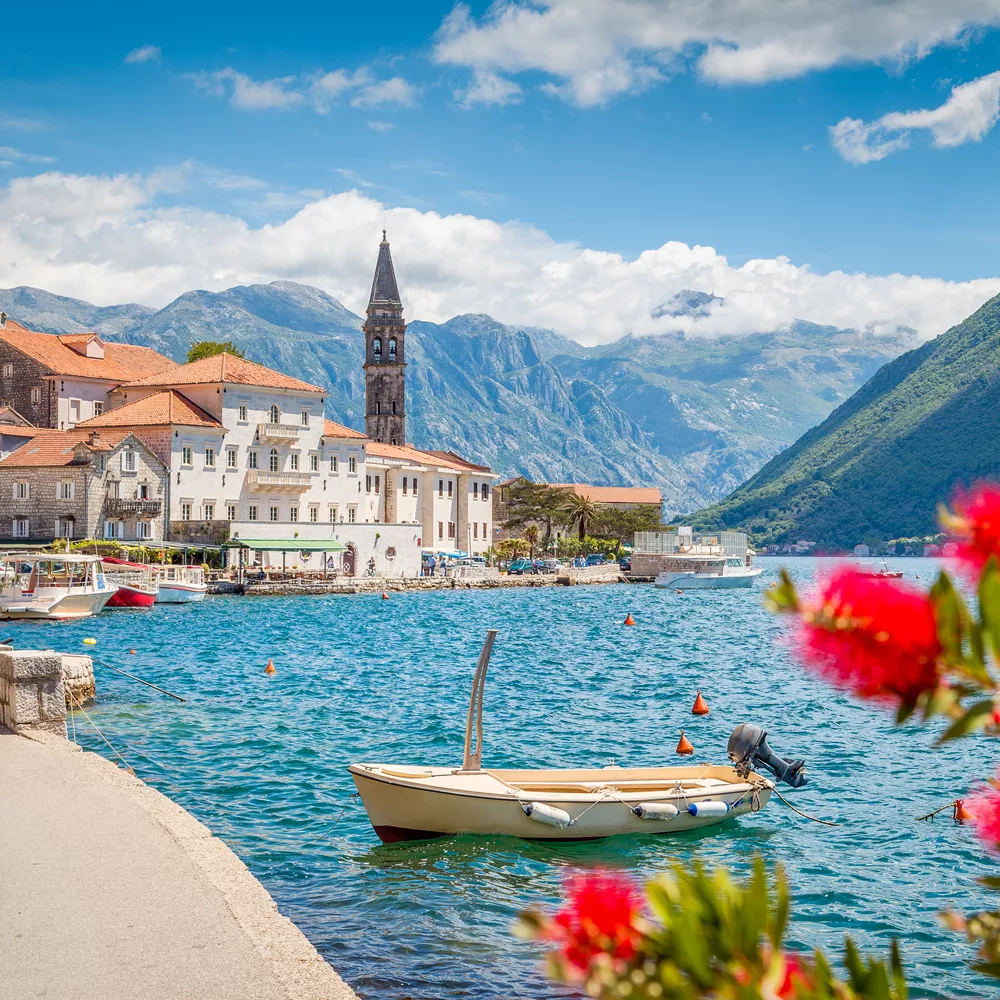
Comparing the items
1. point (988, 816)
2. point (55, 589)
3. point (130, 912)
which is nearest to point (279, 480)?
point (55, 589)

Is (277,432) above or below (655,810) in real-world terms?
above

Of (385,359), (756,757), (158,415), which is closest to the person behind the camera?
(756,757)

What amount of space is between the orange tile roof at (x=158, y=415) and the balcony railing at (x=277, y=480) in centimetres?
417

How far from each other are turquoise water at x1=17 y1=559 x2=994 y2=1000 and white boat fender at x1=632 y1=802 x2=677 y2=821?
13.9 inches

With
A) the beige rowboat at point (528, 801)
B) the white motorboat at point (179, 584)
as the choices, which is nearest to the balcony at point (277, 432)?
the white motorboat at point (179, 584)

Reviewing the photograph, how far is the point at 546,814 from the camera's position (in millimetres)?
14750

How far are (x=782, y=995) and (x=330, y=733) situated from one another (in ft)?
72.7

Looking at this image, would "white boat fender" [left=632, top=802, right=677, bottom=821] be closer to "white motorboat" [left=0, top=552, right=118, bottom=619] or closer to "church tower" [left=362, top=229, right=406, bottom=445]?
"white motorboat" [left=0, top=552, right=118, bottom=619]

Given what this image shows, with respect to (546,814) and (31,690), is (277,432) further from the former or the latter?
(546,814)

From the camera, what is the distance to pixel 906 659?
2016mm

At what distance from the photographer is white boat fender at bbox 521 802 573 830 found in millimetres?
14719

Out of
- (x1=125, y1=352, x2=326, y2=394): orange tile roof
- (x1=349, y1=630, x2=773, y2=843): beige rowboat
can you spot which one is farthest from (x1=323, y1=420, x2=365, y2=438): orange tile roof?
(x1=349, y1=630, x2=773, y2=843): beige rowboat

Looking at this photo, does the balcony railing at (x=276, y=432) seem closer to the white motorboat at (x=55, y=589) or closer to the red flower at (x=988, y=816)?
the white motorboat at (x=55, y=589)

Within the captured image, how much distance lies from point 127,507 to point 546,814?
197 ft
